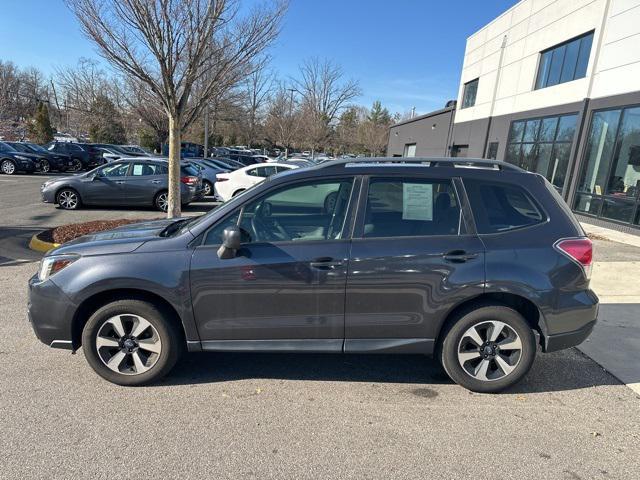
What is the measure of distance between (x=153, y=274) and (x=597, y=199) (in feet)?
45.1

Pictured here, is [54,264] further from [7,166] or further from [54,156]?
[54,156]

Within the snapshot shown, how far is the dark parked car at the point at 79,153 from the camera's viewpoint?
81.1ft

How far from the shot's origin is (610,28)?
12.2 metres

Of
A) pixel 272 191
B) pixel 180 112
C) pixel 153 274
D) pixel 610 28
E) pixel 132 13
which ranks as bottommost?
pixel 153 274

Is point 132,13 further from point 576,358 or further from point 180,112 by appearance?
point 576,358

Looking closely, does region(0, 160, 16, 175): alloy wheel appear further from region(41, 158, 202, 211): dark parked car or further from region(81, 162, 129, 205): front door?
region(81, 162, 129, 205): front door

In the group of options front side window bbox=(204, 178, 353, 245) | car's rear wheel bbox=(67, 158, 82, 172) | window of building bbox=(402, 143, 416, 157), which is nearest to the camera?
front side window bbox=(204, 178, 353, 245)

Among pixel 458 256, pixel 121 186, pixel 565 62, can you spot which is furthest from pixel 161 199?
pixel 565 62

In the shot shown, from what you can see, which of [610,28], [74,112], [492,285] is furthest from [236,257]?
[74,112]

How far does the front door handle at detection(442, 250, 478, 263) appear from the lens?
3.07 metres

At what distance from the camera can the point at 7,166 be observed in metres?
20.8

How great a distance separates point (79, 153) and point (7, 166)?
15.8 feet

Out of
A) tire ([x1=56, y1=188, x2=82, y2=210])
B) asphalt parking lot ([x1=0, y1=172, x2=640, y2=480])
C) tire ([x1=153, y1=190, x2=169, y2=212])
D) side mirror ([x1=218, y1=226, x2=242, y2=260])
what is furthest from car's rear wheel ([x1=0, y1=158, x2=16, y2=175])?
side mirror ([x1=218, y1=226, x2=242, y2=260])

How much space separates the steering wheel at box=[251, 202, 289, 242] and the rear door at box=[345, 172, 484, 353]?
0.58 meters
